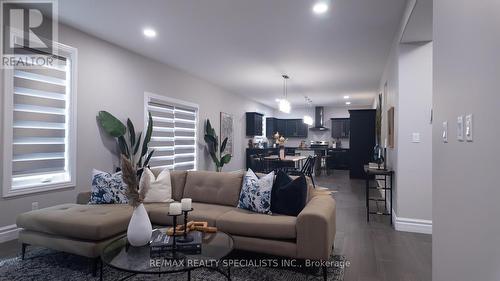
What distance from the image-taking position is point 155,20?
12.2 feet

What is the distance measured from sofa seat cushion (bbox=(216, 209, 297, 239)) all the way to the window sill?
2427 millimetres

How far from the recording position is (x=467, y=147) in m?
1.36

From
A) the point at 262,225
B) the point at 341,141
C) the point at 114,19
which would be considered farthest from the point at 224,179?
the point at 341,141

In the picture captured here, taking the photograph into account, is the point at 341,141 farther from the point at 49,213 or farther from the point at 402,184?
the point at 49,213

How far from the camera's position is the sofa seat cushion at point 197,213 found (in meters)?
2.88

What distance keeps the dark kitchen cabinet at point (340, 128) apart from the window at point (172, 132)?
741 centimetres

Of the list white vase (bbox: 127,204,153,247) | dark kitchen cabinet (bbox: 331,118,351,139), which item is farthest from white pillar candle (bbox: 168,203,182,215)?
dark kitchen cabinet (bbox: 331,118,351,139)

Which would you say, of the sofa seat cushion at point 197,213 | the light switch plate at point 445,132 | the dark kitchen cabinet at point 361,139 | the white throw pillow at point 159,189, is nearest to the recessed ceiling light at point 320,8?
the light switch plate at point 445,132

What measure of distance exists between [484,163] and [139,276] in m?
2.56

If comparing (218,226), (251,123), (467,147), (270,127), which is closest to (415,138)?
(467,147)

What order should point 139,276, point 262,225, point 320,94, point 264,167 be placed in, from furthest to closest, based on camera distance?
point 320,94 → point 264,167 → point 262,225 → point 139,276

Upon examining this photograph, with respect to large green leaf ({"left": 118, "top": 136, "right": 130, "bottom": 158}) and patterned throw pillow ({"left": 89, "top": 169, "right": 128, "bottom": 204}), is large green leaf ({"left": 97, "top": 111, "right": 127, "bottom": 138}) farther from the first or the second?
patterned throw pillow ({"left": 89, "top": 169, "right": 128, "bottom": 204})

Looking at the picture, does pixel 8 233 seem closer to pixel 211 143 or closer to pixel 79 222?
pixel 79 222

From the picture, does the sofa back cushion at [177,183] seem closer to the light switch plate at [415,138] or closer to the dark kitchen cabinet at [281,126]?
the light switch plate at [415,138]
